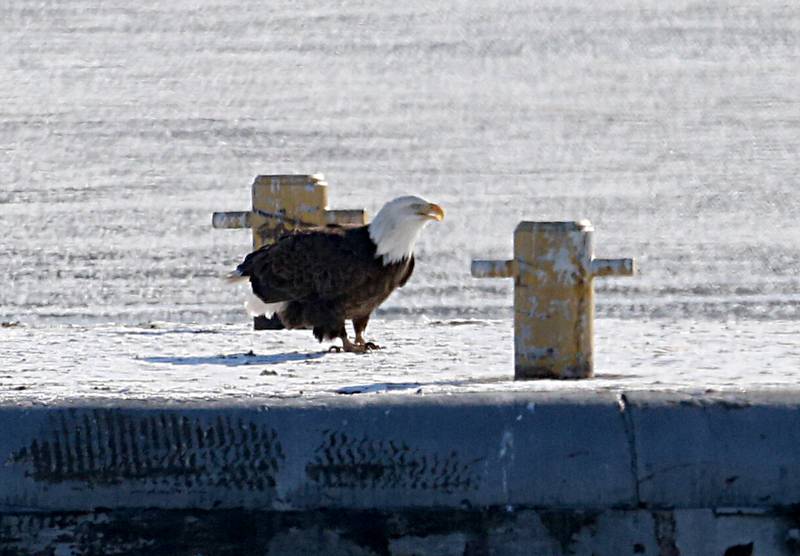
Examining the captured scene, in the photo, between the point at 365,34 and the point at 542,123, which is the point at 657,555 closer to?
the point at 542,123

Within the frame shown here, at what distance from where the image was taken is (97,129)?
669 inches

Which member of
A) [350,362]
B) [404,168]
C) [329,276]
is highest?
[404,168]

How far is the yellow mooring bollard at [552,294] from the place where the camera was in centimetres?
584

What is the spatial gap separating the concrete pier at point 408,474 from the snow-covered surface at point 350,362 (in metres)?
0.11

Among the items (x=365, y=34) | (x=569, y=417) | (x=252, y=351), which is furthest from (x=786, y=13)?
(x=569, y=417)

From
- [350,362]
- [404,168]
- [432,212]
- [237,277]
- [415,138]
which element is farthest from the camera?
[415,138]

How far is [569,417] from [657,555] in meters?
0.37

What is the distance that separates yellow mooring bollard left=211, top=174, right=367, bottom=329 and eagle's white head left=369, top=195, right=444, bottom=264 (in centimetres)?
67

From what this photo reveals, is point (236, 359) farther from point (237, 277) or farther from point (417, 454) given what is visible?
point (417, 454)

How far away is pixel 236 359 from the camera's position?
22.0 feet

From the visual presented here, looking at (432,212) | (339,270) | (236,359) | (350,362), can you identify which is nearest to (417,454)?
(350,362)

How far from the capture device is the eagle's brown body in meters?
7.23

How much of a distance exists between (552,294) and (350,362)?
1.05m

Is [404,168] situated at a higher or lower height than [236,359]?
higher
